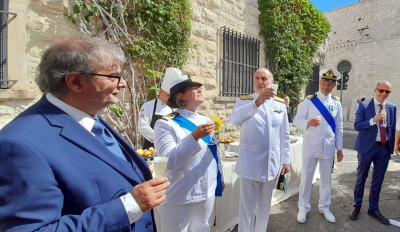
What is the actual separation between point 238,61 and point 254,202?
442 cm

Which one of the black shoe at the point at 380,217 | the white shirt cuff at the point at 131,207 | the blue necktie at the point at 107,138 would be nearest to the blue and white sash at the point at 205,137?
the blue necktie at the point at 107,138

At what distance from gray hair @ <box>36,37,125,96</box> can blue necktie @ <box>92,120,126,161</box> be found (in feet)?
0.81

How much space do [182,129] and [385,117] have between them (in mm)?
2969

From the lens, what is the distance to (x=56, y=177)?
0.92 meters

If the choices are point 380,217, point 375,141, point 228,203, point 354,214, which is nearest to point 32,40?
point 228,203

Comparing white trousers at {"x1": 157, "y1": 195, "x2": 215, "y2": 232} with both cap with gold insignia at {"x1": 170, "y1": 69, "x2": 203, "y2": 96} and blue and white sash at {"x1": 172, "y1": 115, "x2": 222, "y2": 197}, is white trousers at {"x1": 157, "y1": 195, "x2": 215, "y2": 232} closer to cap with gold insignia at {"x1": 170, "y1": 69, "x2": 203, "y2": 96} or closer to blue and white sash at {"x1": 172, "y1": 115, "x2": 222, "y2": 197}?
blue and white sash at {"x1": 172, "y1": 115, "x2": 222, "y2": 197}

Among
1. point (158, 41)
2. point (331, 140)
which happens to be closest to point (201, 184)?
point (331, 140)

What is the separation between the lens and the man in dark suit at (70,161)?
831 millimetres

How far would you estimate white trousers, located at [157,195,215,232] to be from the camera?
207cm

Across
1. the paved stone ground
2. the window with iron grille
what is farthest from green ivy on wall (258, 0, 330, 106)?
the window with iron grille

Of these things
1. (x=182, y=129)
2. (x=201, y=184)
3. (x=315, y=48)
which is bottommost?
(x=201, y=184)

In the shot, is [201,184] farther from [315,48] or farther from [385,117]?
[315,48]

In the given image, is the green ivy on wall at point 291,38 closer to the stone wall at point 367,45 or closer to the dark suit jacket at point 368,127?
the dark suit jacket at point 368,127

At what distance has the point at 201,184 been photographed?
210 cm
